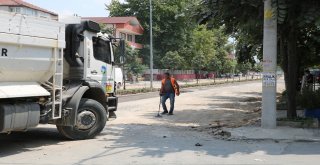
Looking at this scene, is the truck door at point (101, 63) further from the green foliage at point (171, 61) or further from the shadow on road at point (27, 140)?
the green foliage at point (171, 61)

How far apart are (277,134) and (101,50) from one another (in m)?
4.70

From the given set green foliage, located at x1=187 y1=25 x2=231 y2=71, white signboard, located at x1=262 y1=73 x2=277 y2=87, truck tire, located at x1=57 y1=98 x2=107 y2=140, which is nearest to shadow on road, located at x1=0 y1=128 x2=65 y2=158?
truck tire, located at x1=57 y1=98 x2=107 y2=140

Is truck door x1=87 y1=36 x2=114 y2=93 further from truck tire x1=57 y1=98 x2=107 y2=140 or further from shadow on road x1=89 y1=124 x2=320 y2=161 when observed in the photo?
shadow on road x1=89 y1=124 x2=320 y2=161

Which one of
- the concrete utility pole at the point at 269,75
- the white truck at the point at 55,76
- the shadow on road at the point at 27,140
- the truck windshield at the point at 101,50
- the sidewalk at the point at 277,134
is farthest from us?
the concrete utility pole at the point at 269,75

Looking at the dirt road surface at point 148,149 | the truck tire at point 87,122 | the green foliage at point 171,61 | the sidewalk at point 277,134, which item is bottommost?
the dirt road surface at point 148,149

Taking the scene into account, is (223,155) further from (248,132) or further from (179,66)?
(179,66)

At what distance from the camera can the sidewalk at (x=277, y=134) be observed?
11164 millimetres

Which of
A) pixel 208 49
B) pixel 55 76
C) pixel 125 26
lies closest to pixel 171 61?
pixel 125 26

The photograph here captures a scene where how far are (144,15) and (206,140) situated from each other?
68.1 meters

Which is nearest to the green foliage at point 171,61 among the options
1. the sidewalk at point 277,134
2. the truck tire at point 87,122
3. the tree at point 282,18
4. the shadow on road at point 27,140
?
the tree at point 282,18

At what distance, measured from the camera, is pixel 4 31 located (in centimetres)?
875

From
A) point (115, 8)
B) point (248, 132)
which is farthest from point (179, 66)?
point (248, 132)

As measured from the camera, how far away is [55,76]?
10.1 meters

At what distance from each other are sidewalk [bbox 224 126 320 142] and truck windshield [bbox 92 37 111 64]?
3566 mm
